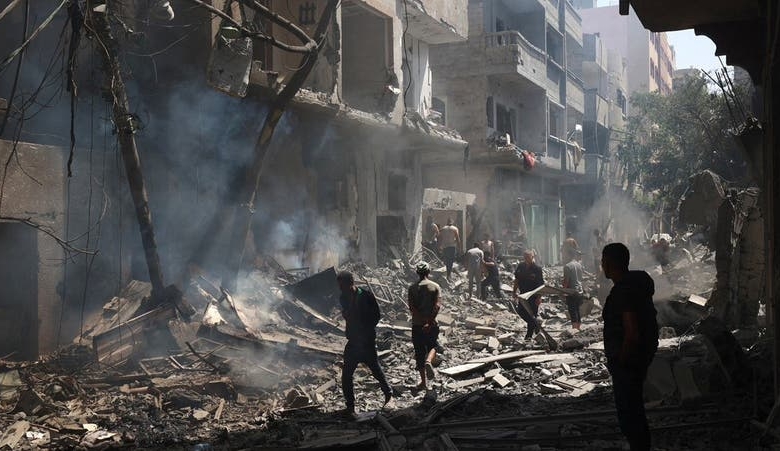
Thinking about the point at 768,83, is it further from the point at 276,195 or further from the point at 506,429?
the point at 276,195

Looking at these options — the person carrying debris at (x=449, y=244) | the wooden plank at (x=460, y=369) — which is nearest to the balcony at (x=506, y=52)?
the person carrying debris at (x=449, y=244)

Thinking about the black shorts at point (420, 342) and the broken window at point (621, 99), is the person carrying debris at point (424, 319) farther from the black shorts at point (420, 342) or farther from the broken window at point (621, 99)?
the broken window at point (621, 99)

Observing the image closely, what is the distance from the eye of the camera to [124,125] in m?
9.87

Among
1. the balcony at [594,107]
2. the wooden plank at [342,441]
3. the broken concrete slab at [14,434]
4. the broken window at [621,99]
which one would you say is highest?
the broken window at [621,99]

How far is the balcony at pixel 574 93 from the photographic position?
3471 centimetres

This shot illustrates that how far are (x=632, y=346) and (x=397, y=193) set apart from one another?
52.5 feet

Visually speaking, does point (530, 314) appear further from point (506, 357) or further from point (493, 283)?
point (493, 283)

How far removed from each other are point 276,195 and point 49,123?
17.4ft

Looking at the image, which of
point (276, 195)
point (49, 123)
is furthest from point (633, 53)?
point (49, 123)

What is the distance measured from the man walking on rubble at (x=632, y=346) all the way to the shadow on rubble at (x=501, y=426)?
1079 millimetres

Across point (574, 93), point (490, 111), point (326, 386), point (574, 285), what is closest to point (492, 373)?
point (326, 386)

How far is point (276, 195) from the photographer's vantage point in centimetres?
1555

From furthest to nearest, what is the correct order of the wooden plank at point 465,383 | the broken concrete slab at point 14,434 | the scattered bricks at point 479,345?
the scattered bricks at point 479,345 < the wooden plank at point 465,383 < the broken concrete slab at point 14,434

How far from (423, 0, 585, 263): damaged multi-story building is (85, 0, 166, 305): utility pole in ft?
47.6
